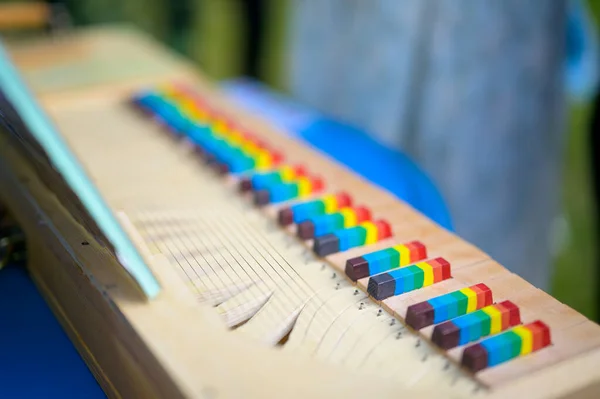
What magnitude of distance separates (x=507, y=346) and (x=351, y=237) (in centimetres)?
20

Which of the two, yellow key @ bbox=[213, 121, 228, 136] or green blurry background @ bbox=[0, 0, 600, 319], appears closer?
yellow key @ bbox=[213, 121, 228, 136]

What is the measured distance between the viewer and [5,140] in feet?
2.25

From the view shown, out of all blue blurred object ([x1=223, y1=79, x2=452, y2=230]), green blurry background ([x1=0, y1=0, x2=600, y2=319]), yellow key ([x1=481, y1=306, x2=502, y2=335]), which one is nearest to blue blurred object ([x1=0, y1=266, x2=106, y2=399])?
yellow key ([x1=481, y1=306, x2=502, y2=335])

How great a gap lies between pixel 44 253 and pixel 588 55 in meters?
1.06

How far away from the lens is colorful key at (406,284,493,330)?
1.71ft

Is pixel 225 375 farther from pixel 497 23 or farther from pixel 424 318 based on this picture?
pixel 497 23

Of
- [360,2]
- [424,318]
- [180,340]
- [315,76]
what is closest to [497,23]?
[360,2]

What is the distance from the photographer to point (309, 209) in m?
0.69

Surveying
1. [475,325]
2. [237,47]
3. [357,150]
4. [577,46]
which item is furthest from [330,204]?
[237,47]

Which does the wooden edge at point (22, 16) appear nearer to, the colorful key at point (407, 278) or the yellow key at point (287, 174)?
the yellow key at point (287, 174)

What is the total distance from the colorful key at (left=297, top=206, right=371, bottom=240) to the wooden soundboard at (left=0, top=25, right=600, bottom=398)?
0.01m

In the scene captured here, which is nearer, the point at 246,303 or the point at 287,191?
the point at 246,303

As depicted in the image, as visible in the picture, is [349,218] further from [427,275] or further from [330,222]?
[427,275]

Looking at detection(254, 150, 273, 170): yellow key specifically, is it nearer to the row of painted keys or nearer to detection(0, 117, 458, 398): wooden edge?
the row of painted keys
